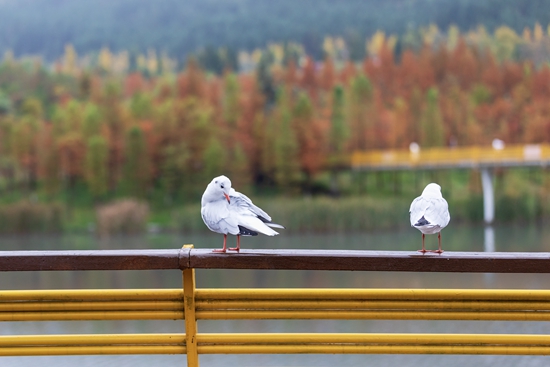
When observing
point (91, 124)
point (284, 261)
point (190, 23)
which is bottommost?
point (284, 261)

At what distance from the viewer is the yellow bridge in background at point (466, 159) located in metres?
26.2

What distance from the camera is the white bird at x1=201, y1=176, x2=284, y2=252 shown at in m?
2.06

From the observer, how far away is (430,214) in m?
2.21

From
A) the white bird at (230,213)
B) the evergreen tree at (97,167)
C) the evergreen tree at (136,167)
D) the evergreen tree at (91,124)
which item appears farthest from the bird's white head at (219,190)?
the evergreen tree at (91,124)

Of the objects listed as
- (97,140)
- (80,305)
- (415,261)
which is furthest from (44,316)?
(97,140)

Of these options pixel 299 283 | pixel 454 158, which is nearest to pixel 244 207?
pixel 299 283

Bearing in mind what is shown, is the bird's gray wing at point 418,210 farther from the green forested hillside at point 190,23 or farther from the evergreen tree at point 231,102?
the green forested hillside at point 190,23

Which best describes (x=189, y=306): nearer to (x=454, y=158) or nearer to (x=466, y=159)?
(x=466, y=159)

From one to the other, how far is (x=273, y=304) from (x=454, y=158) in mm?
27757

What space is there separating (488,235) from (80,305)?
18.5 meters

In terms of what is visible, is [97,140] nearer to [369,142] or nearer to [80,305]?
[369,142]

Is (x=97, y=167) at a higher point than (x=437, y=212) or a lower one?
higher

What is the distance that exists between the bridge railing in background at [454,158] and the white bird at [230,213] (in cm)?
2580

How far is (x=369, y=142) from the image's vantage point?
31516mm
